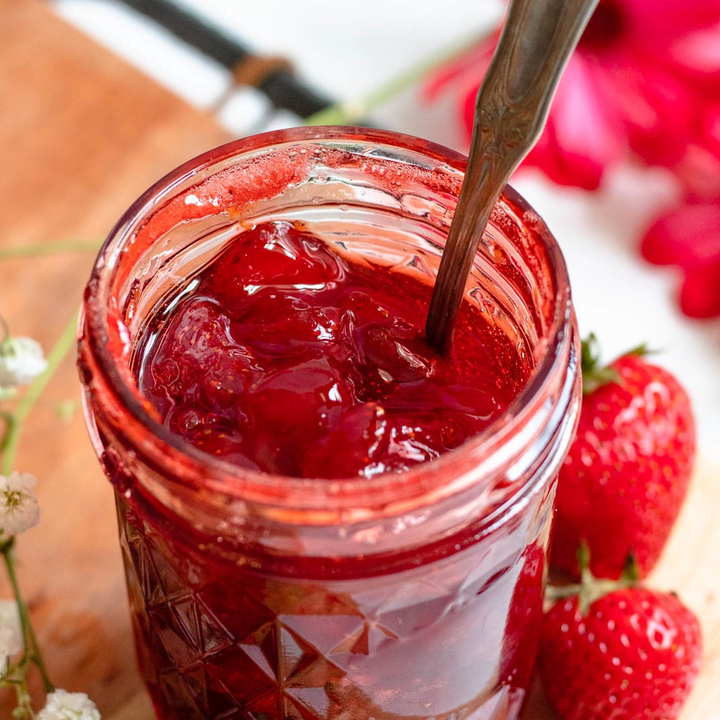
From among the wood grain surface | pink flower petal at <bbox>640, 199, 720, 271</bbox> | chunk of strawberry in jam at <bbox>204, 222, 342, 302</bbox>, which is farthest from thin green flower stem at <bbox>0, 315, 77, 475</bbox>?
pink flower petal at <bbox>640, 199, 720, 271</bbox>

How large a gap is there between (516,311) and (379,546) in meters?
0.25

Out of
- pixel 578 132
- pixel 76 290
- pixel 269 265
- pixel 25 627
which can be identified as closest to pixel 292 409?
pixel 269 265

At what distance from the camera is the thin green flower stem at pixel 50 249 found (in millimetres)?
1285

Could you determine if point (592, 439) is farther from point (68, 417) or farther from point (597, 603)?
point (68, 417)

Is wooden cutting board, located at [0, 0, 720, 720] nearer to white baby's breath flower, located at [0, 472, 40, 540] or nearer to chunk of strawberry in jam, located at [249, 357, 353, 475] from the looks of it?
white baby's breath flower, located at [0, 472, 40, 540]


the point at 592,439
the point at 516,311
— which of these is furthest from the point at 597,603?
the point at 516,311

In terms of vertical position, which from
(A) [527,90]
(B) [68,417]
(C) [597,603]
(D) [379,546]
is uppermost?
(A) [527,90]

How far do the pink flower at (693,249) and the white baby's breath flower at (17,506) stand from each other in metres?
1.10

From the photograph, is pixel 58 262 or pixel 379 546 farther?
pixel 58 262

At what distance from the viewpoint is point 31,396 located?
117 cm

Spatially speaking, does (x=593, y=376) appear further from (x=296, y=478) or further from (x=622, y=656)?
(x=296, y=478)

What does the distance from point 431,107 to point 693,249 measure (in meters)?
0.53

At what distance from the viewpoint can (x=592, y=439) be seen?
1001 mm

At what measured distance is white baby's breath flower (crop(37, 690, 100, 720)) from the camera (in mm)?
865
